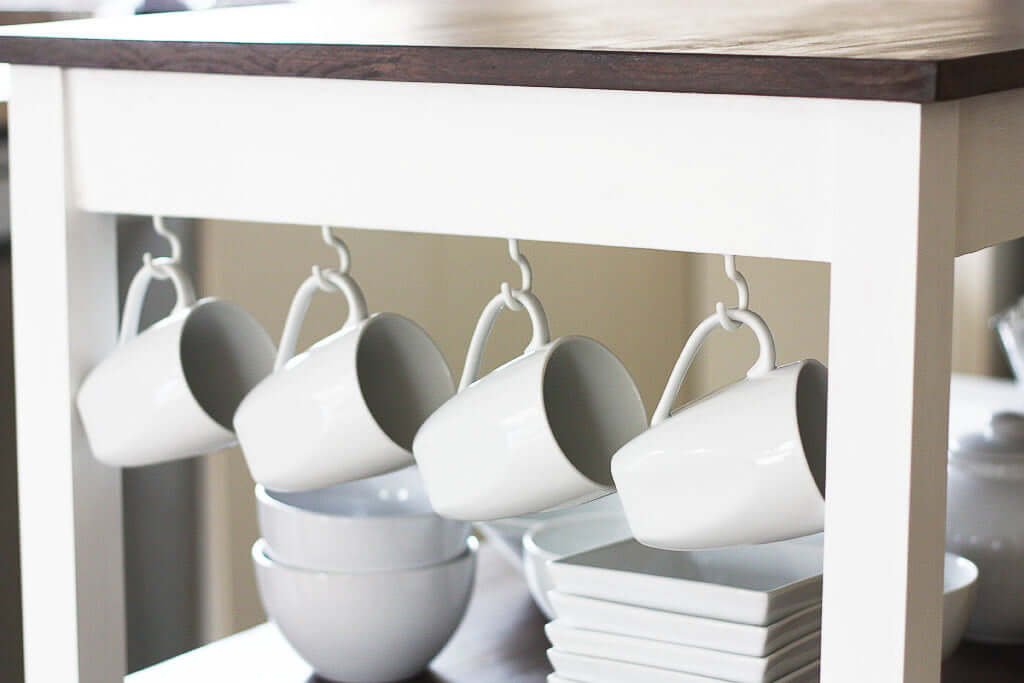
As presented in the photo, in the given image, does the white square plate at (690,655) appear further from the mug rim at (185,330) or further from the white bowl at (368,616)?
the mug rim at (185,330)

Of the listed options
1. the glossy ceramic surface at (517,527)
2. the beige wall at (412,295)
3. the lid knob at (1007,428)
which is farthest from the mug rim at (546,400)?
the beige wall at (412,295)

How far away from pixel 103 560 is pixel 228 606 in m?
1.01

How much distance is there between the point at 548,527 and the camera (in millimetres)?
1259

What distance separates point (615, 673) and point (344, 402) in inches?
9.3

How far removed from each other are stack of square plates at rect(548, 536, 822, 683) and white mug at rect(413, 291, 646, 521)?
0.29 ft

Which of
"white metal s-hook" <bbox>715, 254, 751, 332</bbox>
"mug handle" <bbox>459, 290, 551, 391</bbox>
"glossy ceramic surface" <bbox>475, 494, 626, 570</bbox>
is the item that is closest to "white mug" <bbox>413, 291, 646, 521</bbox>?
"mug handle" <bbox>459, 290, 551, 391</bbox>

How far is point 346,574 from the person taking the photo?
1.10 metres

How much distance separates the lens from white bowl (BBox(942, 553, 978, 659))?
1091 mm

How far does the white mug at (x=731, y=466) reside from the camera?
78 cm

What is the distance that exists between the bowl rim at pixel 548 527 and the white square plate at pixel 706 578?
0.11 meters

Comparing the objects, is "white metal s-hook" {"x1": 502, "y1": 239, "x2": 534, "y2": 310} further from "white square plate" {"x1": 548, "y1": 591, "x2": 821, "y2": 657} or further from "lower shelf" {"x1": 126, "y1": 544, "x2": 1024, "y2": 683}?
"lower shelf" {"x1": 126, "y1": 544, "x2": 1024, "y2": 683}

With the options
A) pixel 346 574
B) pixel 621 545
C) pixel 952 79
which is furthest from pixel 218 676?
pixel 952 79

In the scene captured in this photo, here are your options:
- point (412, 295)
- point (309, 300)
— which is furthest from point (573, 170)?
point (412, 295)

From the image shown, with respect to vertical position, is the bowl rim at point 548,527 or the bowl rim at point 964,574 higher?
the bowl rim at point 548,527
